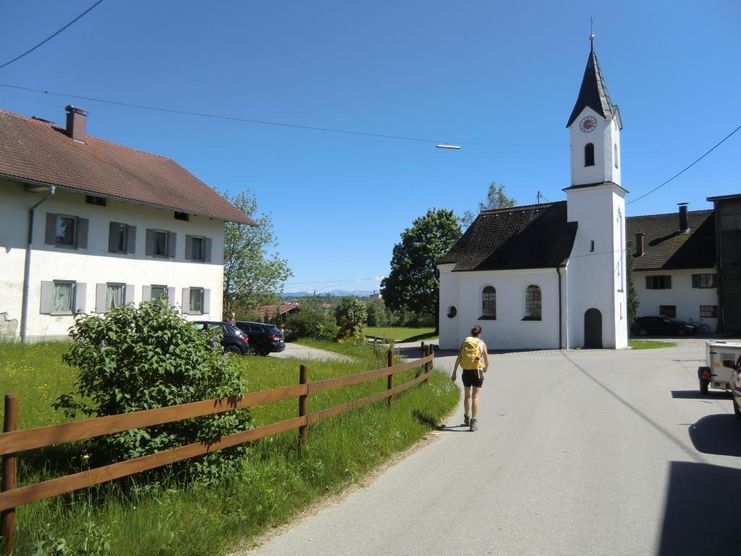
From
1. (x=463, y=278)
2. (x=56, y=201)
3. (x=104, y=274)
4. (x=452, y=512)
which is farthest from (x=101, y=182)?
(x=452, y=512)

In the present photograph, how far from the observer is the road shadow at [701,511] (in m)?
4.70

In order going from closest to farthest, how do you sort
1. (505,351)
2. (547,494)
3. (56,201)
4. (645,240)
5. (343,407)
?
1. (547,494)
2. (343,407)
3. (56,201)
4. (505,351)
5. (645,240)

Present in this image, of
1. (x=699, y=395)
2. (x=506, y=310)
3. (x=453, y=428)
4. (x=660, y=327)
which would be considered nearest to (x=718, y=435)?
(x=453, y=428)

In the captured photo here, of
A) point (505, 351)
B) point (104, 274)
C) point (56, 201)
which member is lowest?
point (505, 351)

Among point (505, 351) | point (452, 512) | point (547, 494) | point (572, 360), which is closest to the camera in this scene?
point (452, 512)

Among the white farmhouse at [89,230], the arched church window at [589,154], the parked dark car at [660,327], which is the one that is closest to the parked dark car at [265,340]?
the white farmhouse at [89,230]

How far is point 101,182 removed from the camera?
25641 millimetres

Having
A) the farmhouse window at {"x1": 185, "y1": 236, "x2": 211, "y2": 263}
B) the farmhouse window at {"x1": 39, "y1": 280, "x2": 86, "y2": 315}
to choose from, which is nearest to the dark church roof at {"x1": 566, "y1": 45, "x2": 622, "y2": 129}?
the farmhouse window at {"x1": 185, "y1": 236, "x2": 211, "y2": 263}

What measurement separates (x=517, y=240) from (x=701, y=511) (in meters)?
33.1

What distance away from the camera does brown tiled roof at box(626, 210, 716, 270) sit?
47.0 metres

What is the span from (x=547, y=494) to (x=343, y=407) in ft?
9.75

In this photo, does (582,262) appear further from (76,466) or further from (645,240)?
(76,466)

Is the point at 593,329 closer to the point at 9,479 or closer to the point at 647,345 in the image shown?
the point at 647,345

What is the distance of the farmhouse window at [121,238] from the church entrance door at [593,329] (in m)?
25.2
